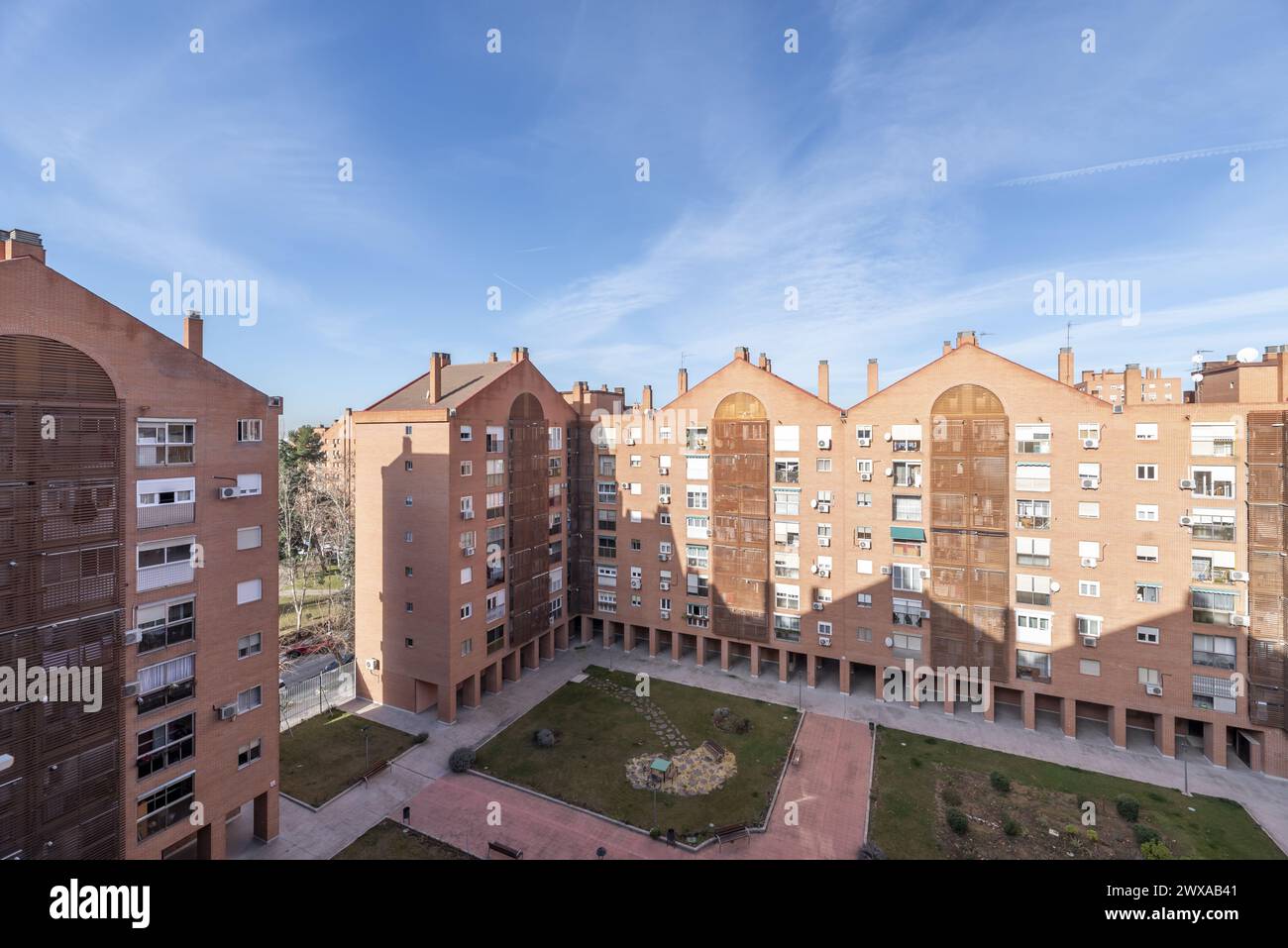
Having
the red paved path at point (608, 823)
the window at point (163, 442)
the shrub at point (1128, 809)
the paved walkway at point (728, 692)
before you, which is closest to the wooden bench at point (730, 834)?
the red paved path at point (608, 823)

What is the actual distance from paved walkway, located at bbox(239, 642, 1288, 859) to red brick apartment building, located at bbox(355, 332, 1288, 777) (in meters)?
1.22

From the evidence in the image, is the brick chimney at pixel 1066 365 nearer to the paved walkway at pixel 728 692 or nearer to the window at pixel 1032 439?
the window at pixel 1032 439

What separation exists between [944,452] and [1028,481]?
4.73 meters

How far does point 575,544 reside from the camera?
46781 mm

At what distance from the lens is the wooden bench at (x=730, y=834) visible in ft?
80.8

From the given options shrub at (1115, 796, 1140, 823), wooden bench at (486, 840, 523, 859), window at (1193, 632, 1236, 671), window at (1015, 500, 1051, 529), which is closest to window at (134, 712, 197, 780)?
wooden bench at (486, 840, 523, 859)

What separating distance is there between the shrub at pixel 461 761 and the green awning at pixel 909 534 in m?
27.8

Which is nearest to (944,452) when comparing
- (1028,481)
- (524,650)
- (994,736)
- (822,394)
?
(1028,481)

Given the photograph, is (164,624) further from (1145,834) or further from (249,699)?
(1145,834)

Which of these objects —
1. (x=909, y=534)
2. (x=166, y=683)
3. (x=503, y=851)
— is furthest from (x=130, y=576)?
(x=909, y=534)

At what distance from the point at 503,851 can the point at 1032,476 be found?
33.7m

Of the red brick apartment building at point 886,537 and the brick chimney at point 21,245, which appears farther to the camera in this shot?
the red brick apartment building at point 886,537

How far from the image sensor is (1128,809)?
1034 inches
